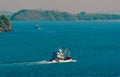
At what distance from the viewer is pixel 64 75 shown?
358ft

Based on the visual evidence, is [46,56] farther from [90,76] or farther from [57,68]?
[90,76]

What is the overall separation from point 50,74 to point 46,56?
38122 millimetres

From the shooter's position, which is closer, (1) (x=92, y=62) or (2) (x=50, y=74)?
(2) (x=50, y=74)

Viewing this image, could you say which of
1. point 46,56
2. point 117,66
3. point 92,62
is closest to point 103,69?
point 117,66

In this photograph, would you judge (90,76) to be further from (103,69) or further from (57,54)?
(57,54)

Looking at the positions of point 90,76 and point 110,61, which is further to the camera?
point 110,61

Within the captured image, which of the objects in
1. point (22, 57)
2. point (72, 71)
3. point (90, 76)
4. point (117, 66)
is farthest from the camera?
point (22, 57)

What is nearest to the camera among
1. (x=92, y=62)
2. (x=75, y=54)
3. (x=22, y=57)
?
(x=92, y=62)

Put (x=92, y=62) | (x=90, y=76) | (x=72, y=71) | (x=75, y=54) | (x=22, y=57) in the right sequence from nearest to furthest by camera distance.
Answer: (x=90, y=76) < (x=72, y=71) < (x=92, y=62) < (x=22, y=57) < (x=75, y=54)

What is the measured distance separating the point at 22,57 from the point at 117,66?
104 feet

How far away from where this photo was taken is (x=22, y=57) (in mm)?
145500

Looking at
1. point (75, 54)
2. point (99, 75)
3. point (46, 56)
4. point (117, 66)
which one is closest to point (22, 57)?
point (46, 56)

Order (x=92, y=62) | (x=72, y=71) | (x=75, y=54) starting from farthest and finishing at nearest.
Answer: (x=75, y=54) → (x=92, y=62) → (x=72, y=71)

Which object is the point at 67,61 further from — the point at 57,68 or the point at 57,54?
the point at 57,68
